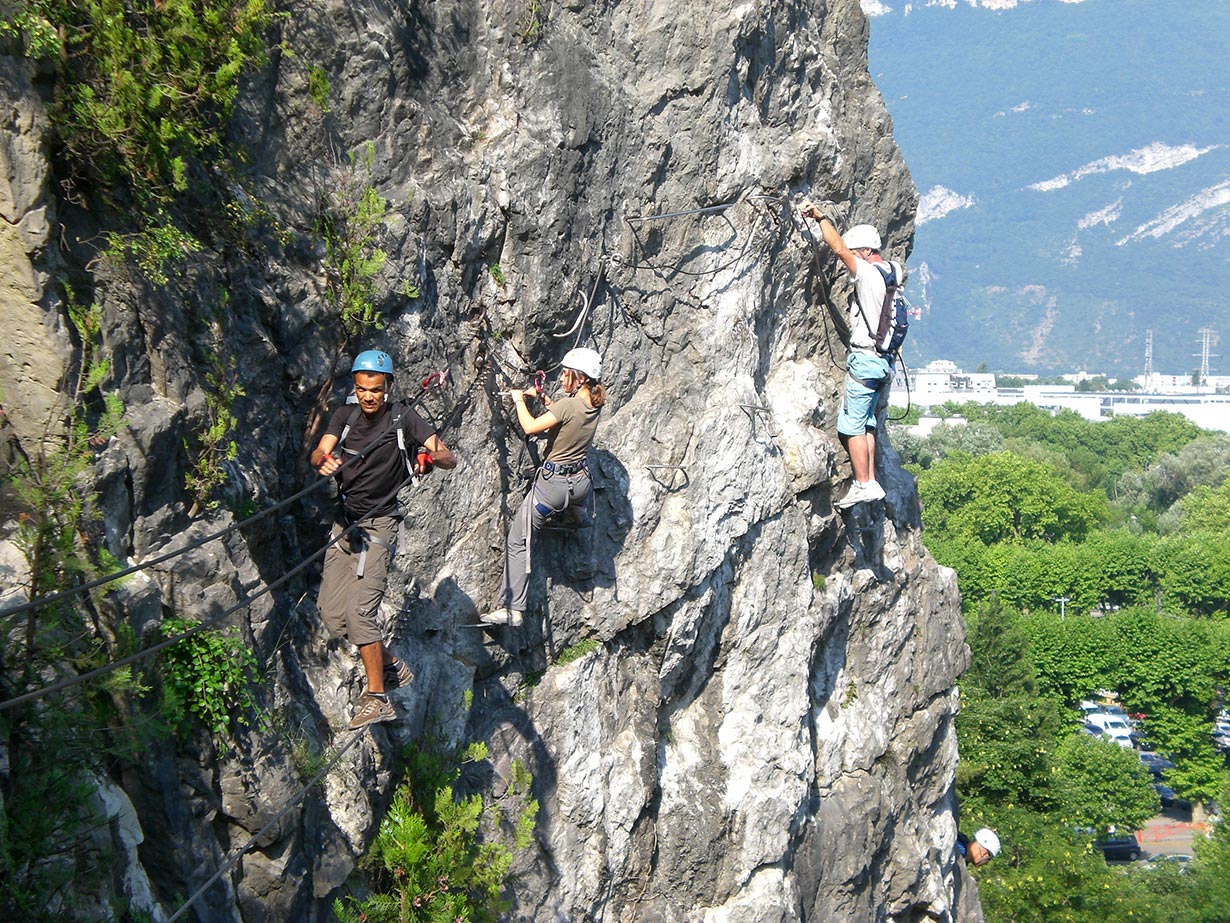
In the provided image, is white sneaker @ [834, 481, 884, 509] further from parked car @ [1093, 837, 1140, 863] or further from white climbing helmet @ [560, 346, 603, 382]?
parked car @ [1093, 837, 1140, 863]

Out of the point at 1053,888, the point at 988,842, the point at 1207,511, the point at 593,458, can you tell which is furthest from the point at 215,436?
the point at 1207,511

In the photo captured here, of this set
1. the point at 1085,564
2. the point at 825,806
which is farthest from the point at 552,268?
the point at 1085,564

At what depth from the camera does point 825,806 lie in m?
11.2

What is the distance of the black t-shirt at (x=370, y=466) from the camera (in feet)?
21.7

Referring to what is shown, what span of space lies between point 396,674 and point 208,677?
4.99 feet

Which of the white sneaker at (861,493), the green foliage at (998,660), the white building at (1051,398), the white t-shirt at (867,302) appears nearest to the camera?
the white t-shirt at (867,302)

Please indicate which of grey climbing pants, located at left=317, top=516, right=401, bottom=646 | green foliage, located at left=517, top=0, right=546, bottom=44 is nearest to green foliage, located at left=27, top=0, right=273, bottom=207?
grey climbing pants, located at left=317, top=516, right=401, bottom=646

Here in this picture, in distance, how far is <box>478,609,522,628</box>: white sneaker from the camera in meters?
8.21

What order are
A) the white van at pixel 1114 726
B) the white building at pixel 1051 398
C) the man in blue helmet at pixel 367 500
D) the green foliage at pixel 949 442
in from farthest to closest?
the white building at pixel 1051 398, the green foliage at pixel 949 442, the white van at pixel 1114 726, the man in blue helmet at pixel 367 500

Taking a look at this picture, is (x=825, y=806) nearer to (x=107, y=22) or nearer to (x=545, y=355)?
(x=545, y=355)

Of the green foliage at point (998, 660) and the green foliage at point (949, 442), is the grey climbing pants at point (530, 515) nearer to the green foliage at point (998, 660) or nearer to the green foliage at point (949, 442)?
the green foliage at point (998, 660)

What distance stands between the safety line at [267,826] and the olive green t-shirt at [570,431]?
2.58 m

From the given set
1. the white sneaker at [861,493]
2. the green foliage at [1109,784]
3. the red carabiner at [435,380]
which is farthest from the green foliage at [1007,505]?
the red carabiner at [435,380]

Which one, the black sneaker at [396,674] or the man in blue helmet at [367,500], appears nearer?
the man in blue helmet at [367,500]
